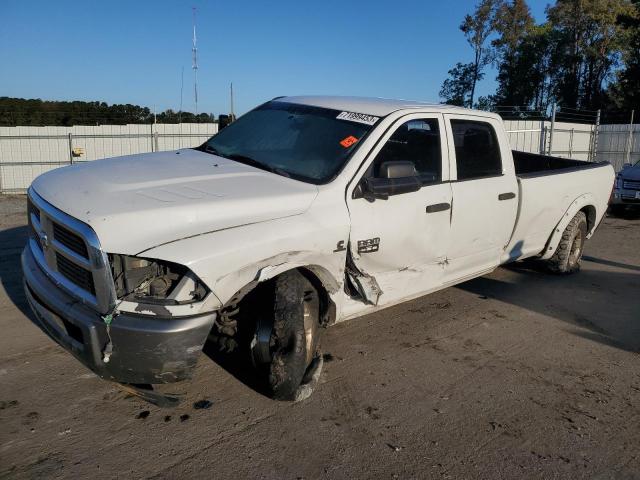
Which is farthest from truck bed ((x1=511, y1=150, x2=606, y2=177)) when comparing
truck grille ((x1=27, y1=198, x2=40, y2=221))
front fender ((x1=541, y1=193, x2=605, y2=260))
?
truck grille ((x1=27, y1=198, x2=40, y2=221))

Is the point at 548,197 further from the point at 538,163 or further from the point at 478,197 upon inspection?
the point at 538,163

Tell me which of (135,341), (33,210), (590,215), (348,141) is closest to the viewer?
(135,341)

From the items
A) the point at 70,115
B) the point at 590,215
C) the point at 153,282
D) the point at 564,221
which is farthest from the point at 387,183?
the point at 70,115

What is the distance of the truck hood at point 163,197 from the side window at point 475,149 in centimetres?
172

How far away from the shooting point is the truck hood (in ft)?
9.37

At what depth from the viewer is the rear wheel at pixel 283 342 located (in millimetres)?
3336

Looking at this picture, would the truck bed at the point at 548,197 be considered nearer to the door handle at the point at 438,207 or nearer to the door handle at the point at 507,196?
the door handle at the point at 507,196

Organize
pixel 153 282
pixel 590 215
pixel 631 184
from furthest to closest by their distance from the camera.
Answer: pixel 631 184
pixel 590 215
pixel 153 282

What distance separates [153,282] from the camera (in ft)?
9.63

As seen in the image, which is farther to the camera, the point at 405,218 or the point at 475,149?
the point at 475,149

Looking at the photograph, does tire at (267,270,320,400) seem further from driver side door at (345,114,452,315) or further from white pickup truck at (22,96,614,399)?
driver side door at (345,114,452,315)

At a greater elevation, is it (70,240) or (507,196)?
(507,196)

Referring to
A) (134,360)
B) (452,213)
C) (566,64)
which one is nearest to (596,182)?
(452,213)

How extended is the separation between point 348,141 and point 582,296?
3.63 metres
